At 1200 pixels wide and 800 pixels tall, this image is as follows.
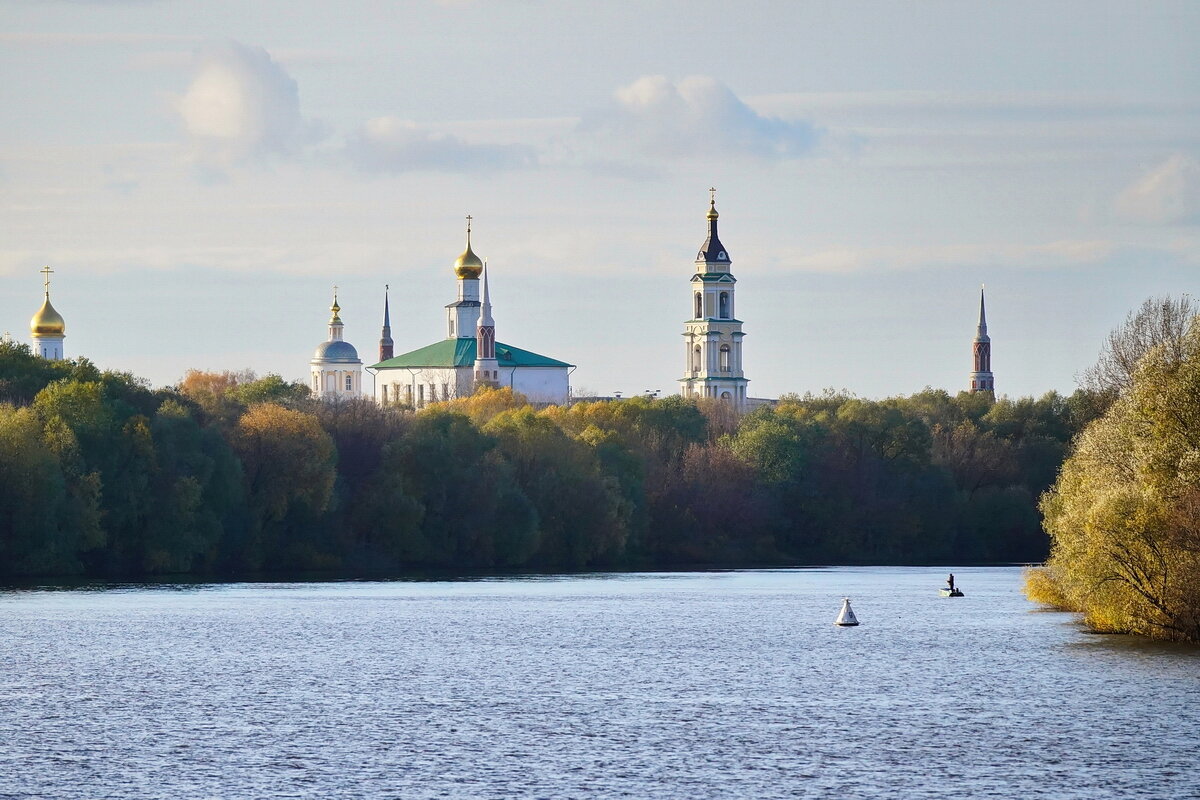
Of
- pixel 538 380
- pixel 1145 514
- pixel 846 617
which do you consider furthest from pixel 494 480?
pixel 538 380

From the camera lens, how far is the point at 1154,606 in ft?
167

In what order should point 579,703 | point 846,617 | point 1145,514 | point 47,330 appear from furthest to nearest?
point 47,330 < point 846,617 < point 1145,514 < point 579,703

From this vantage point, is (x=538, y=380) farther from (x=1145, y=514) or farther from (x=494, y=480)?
(x=1145, y=514)

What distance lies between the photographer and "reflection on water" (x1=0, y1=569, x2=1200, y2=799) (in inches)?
1325

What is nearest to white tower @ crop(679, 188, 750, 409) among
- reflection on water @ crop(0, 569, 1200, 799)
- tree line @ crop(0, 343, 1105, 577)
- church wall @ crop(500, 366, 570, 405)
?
church wall @ crop(500, 366, 570, 405)

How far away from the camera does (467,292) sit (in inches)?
7761

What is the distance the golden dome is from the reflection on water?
128421mm

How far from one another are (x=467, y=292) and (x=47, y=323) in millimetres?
45096

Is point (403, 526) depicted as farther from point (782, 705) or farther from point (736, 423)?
point (782, 705)

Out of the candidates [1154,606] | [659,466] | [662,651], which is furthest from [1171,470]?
[659,466]

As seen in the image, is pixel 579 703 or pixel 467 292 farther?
pixel 467 292

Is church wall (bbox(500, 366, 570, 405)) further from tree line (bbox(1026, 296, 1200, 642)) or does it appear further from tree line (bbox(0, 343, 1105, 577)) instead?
tree line (bbox(1026, 296, 1200, 642))

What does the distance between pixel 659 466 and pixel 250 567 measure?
33049 mm

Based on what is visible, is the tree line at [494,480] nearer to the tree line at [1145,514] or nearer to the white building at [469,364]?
the tree line at [1145,514]
